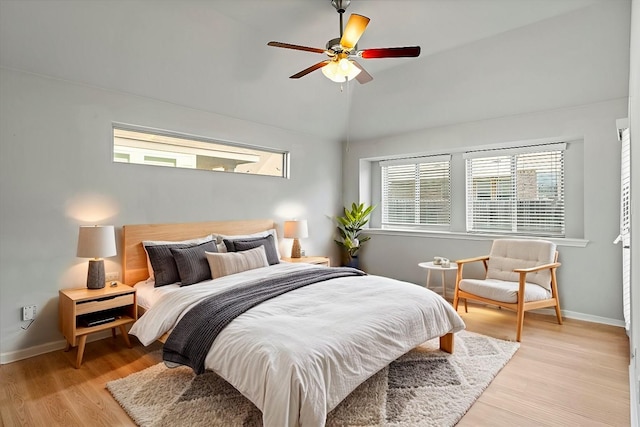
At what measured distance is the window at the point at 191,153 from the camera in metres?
3.70

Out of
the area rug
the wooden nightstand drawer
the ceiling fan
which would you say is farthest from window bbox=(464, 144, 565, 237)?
the wooden nightstand drawer

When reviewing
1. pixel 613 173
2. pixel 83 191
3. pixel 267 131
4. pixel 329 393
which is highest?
pixel 267 131

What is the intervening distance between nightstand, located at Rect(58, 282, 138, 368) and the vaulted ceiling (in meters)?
1.97

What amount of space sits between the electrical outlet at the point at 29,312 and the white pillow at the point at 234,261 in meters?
1.51

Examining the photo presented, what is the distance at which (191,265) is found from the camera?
340 centimetres

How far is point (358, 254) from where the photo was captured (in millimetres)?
6156

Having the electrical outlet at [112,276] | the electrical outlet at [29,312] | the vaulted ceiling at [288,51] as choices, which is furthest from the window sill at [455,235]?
the electrical outlet at [29,312]

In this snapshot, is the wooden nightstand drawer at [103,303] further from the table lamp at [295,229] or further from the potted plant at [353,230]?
the potted plant at [353,230]

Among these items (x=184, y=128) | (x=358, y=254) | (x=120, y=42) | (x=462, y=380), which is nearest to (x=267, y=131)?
(x=184, y=128)

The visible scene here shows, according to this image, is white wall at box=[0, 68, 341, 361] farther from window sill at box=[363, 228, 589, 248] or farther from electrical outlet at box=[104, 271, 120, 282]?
window sill at box=[363, 228, 589, 248]

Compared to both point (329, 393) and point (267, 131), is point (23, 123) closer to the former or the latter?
point (267, 131)

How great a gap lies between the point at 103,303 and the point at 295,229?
8.22 feet

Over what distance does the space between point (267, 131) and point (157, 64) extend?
1.74 metres

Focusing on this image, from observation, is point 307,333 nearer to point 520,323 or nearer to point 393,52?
point 393,52
